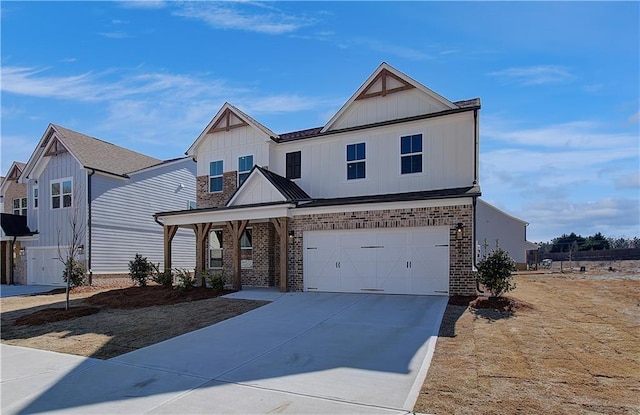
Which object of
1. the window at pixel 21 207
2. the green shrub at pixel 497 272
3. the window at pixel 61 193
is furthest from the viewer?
the window at pixel 21 207

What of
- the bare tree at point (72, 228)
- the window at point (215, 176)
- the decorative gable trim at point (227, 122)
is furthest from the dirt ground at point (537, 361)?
the bare tree at point (72, 228)

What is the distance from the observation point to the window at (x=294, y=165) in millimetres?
18188

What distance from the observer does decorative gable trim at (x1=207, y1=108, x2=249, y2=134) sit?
19438 millimetres

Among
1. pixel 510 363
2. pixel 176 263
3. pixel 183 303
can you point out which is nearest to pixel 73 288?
pixel 176 263

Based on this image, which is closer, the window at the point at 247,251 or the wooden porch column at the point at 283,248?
the wooden porch column at the point at 283,248

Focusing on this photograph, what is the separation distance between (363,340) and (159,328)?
5444 millimetres

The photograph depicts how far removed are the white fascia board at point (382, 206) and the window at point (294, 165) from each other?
10.7 ft

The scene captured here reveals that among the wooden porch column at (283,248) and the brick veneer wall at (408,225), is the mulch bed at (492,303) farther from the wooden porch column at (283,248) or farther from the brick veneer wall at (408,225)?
the wooden porch column at (283,248)

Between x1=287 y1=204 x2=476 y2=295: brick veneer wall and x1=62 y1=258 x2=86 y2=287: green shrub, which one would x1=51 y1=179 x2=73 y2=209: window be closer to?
x1=62 y1=258 x2=86 y2=287: green shrub

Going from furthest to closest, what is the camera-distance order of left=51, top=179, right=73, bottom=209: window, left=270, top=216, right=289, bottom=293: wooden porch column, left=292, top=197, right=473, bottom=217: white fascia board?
left=51, top=179, right=73, bottom=209: window
left=270, top=216, right=289, bottom=293: wooden porch column
left=292, top=197, right=473, bottom=217: white fascia board

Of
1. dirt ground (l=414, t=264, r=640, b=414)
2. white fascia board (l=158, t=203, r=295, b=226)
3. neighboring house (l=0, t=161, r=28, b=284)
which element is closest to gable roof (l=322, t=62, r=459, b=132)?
white fascia board (l=158, t=203, r=295, b=226)

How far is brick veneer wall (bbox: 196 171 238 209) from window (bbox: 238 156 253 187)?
24cm

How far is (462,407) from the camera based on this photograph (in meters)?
5.16

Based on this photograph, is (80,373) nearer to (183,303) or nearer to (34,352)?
(34,352)
